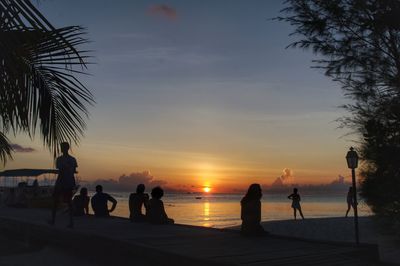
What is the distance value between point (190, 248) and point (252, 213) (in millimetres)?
2110

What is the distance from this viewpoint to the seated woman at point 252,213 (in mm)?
9406

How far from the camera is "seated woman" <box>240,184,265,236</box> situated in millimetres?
9406

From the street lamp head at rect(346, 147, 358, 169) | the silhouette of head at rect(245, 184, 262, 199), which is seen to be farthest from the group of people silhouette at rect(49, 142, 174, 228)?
the street lamp head at rect(346, 147, 358, 169)

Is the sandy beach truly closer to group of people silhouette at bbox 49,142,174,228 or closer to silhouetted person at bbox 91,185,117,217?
group of people silhouette at bbox 49,142,174,228

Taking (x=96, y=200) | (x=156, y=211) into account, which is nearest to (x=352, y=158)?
(x=156, y=211)

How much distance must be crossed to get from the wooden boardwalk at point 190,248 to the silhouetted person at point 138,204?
1.36 meters

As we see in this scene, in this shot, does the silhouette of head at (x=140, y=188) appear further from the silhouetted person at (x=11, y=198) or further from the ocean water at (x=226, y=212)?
the silhouetted person at (x=11, y=198)

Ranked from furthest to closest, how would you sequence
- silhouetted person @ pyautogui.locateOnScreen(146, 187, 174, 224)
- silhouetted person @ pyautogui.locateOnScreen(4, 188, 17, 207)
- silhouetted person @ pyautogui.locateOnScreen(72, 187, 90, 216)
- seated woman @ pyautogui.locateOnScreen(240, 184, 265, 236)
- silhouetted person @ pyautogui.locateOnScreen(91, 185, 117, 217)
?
silhouetted person @ pyautogui.locateOnScreen(4, 188, 17, 207)
silhouetted person @ pyautogui.locateOnScreen(72, 187, 90, 216)
silhouetted person @ pyautogui.locateOnScreen(91, 185, 117, 217)
silhouetted person @ pyautogui.locateOnScreen(146, 187, 174, 224)
seated woman @ pyautogui.locateOnScreen(240, 184, 265, 236)

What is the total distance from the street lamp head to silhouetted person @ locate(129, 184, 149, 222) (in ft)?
18.2

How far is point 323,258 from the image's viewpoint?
276 inches

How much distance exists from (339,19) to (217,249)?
492 cm

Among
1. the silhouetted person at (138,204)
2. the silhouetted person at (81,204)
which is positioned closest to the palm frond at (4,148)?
the silhouetted person at (138,204)

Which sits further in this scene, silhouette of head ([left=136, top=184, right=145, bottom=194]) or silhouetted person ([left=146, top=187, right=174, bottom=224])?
silhouette of head ([left=136, top=184, right=145, bottom=194])

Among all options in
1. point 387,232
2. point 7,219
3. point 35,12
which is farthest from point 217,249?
point 7,219
